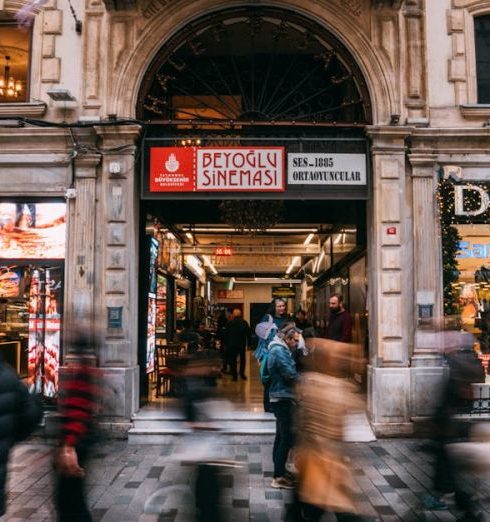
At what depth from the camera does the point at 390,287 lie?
10.3 m

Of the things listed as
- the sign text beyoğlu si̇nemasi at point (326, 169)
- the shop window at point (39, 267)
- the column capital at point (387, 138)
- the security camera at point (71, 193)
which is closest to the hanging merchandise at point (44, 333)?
the shop window at point (39, 267)

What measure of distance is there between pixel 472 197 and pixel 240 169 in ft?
13.5

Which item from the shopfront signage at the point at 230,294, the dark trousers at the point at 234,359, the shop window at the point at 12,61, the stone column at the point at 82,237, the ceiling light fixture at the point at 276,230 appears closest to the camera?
the stone column at the point at 82,237

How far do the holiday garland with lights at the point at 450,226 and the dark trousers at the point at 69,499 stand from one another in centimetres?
735

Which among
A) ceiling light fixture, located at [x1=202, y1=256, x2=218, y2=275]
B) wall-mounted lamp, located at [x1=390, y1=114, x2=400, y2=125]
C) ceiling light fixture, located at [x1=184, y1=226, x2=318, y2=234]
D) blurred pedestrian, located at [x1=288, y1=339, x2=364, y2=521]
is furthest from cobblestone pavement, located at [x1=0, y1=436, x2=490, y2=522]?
ceiling light fixture, located at [x1=202, y1=256, x2=218, y2=275]

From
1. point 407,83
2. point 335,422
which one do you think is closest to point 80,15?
point 407,83

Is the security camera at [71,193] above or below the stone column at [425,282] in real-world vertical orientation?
above

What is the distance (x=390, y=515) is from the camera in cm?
631

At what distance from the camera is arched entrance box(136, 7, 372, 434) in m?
10.8

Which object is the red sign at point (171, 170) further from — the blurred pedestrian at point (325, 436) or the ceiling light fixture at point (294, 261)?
the ceiling light fixture at point (294, 261)

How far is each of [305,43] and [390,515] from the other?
28.6 ft

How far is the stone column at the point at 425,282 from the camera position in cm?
1002

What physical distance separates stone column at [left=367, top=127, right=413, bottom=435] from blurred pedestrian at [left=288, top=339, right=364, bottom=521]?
4735 millimetres

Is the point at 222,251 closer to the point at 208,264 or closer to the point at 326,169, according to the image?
the point at 208,264
